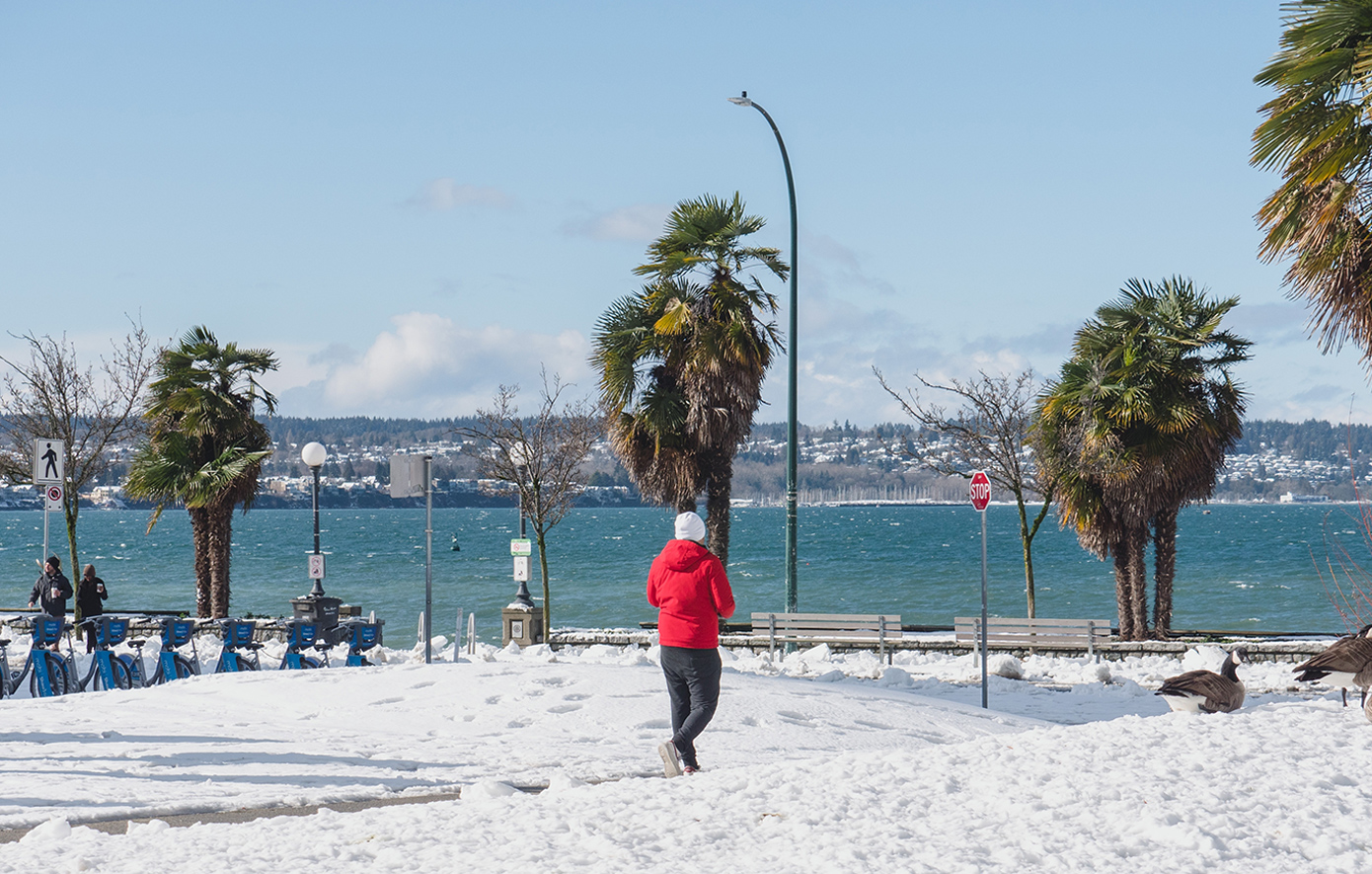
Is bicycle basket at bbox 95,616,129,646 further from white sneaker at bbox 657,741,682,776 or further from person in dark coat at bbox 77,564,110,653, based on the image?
white sneaker at bbox 657,741,682,776

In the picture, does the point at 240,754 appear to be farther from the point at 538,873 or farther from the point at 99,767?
the point at 538,873

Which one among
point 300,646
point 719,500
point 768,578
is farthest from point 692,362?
point 768,578

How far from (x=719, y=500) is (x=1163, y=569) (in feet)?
26.5

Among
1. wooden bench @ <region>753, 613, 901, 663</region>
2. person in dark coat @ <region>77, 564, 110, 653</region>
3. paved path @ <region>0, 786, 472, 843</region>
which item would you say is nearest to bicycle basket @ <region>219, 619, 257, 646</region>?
person in dark coat @ <region>77, 564, 110, 653</region>

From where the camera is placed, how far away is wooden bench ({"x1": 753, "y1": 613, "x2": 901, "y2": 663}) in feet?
61.7

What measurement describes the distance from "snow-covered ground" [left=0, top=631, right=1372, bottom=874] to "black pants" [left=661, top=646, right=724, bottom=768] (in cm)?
79

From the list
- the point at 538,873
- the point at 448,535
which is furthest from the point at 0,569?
the point at 538,873

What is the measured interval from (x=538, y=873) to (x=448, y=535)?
124 meters

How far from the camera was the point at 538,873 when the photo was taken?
16.1ft

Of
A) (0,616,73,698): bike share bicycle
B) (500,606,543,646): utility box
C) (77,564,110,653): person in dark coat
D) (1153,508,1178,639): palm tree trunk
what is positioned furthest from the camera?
(500,606,543,646): utility box

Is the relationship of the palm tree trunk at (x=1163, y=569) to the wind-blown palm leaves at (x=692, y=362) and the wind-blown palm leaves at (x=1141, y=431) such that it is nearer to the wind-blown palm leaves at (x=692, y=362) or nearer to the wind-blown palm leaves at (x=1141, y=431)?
the wind-blown palm leaves at (x=1141, y=431)

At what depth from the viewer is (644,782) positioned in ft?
21.4

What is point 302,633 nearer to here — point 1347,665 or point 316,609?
point 316,609

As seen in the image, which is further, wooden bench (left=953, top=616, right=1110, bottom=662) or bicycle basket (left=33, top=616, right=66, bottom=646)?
wooden bench (left=953, top=616, right=1110, bottom=662)
